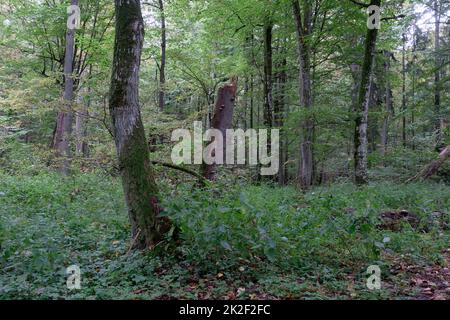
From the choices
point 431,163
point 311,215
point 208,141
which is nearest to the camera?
point 311,215

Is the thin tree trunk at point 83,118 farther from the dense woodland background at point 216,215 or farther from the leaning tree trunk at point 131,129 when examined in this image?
the leaning tree trunk at point 131,129

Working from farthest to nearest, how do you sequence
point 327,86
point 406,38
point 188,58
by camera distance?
1. point 406,38
2. point 327,86
3. point 188,58

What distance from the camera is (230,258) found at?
4660 millimetres

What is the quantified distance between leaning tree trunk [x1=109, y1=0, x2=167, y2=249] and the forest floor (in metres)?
0.39

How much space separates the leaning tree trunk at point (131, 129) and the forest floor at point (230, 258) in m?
0.39

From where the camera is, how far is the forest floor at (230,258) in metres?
3.93

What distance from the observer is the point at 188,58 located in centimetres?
1542

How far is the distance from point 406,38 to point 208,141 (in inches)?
1004

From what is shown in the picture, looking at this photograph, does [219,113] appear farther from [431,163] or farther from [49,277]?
[431,163]

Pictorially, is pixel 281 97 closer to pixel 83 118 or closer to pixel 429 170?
pixel 429 170

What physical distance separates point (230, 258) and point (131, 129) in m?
2.19

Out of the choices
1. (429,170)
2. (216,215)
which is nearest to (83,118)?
(216,215)

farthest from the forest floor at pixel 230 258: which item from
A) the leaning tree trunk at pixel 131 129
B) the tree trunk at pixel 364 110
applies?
the tree trunk at pixel 364 110
